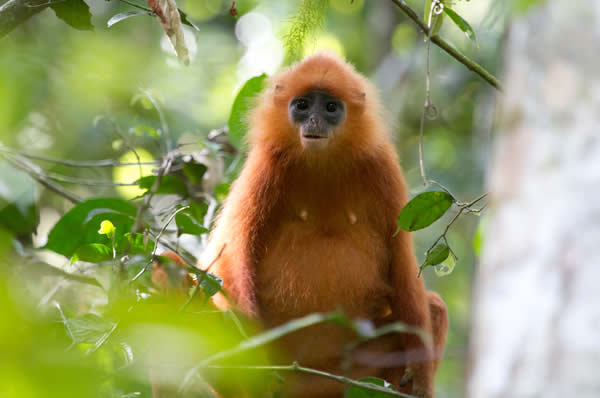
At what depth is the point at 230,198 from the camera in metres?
3.72

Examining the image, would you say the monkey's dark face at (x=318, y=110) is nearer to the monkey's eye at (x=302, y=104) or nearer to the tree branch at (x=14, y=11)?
the monkey's eye at (x=302, y=104)

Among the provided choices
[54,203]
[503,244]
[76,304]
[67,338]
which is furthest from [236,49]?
[503,244]

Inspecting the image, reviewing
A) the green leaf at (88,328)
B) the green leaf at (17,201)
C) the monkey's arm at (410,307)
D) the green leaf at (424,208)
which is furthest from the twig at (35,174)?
the green leaf at (424,208)

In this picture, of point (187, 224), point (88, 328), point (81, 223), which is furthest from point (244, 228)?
point (88, 328)

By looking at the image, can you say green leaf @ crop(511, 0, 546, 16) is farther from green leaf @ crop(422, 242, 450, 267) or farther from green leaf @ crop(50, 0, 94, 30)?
green leaf @ crop(50, 0, 94, 30)

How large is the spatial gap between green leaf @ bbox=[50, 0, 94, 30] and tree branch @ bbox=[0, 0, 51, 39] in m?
0.06

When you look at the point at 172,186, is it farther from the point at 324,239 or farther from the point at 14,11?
the point at 14,11

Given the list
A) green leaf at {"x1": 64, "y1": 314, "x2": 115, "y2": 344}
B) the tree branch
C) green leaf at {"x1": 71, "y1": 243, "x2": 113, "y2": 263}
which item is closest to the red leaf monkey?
green leaf at {"x1": 71, "y1": 243, "x2": 113, "y2": 263}

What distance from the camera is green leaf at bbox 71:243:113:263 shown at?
275 cm

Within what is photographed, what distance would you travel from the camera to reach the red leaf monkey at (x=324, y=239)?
3.42 metres

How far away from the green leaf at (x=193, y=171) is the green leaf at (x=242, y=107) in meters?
0.31

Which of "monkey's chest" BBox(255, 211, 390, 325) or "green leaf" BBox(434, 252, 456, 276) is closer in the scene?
"green leaf" BBox(434, 252, 456, 276)

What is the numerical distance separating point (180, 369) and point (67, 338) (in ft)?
4.78

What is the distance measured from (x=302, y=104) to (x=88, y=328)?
1.97m
